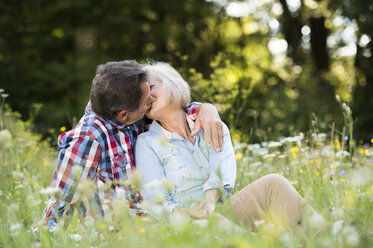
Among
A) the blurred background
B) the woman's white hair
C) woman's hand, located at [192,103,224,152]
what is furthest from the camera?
the blurred background

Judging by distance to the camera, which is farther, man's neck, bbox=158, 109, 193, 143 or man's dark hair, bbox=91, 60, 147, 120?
man's neck, bbox=158, 109, 193, 143

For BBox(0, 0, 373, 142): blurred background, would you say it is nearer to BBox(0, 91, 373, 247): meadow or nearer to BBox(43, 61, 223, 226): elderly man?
BBox(0, 91, 373, 247): meadow

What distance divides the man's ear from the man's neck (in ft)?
0.84

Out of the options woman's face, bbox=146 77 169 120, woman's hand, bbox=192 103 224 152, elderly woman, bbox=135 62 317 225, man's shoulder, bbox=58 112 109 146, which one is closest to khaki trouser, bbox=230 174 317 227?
elderly woman, bbox=135 62 317 225

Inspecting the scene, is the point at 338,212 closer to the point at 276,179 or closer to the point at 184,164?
the point at 276,179

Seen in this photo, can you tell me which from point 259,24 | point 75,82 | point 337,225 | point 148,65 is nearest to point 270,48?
point 259,24

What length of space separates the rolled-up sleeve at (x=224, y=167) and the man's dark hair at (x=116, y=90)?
496mm

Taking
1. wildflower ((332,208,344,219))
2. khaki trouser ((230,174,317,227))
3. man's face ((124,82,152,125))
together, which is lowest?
khaki trouser ((230,174,317,227))

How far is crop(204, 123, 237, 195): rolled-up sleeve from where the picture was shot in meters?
2.08

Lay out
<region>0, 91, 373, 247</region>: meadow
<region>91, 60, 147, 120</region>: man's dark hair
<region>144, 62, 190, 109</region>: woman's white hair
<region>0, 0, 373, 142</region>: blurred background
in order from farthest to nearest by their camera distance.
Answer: <region>0, 0, 373, 142</region>: blurred background < <region>144, 62, 190, 109</region>: woman's white hair < <region>91, 60, 147, 120</region>: man's dark hair < <region>0, 91, 373, 247</region>: meadow

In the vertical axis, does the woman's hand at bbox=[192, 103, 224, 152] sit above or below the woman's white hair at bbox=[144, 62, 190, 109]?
below

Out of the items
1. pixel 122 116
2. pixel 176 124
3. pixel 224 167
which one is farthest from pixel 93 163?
pixel 224 167

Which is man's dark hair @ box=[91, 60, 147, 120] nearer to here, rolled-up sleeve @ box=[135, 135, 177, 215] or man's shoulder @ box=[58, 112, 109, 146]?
man's shoulder @ box=[58, 112, 109, 146]

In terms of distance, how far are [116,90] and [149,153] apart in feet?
1.24
